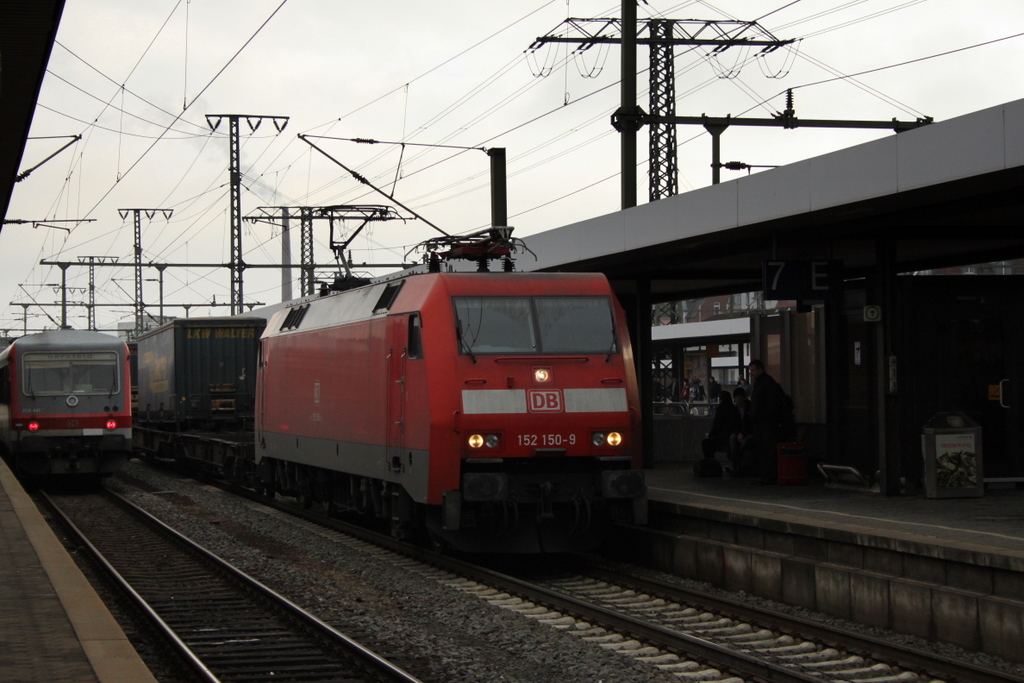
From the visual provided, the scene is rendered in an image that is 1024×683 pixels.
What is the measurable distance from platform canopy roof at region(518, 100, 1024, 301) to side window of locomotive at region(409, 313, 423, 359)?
339 centimetres

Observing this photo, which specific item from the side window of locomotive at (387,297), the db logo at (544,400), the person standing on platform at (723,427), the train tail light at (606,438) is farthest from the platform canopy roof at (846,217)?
the side window of locomotive at (387,297)

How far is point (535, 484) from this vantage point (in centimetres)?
1180

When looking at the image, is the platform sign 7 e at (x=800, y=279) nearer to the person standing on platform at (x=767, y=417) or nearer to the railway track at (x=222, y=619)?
the person standing on platform at (x=767, y=417)

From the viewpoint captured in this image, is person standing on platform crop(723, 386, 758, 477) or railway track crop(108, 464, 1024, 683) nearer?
railway track crop(108, 464, 1024, 683)

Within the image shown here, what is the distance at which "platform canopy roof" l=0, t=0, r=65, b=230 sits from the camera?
28.2 ft

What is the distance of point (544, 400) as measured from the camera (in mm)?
11922

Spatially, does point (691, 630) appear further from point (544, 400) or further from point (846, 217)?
point (846, 217)

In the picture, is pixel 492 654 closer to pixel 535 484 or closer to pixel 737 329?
pixel 535 484

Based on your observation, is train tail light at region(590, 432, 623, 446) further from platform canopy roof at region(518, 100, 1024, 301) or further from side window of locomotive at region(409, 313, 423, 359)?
platform canopy roof at region(518, 100, 1024, 301)

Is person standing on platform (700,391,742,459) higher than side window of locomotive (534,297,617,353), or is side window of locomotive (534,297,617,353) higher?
side window of locomotive (534,297,617,353)

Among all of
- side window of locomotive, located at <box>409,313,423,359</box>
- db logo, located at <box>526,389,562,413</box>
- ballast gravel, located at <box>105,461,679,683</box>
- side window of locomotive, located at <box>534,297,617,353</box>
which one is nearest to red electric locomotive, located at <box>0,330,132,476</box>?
ballast gravel, located at <box>105,461,679,683</box>

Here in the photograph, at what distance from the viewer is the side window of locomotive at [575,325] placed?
40.5 feet

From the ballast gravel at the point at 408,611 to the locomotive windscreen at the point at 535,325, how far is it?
2.49 metres

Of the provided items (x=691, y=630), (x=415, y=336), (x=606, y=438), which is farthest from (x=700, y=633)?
(x=415, y=336)
